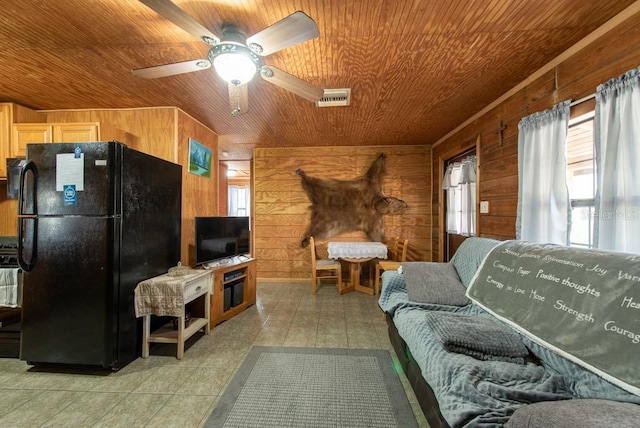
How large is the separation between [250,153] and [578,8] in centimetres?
445

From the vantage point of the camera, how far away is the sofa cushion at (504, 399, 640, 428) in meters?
0.70

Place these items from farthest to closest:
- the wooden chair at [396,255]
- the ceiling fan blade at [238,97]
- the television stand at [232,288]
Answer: the wooden chair at [396,255]
the television stand at [232,288]
the ceiling fan blade at [238,97]

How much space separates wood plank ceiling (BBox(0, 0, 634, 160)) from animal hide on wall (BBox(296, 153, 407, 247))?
4.88 feet

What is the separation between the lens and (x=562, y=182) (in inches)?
68.6

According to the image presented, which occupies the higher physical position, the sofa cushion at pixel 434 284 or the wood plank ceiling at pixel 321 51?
the wood plank ceiling at pixel 321 51

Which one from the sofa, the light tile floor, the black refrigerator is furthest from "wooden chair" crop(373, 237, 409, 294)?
the black refrigerator

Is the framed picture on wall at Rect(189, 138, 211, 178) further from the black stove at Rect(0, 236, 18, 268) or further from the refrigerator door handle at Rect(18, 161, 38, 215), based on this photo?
the black stove at Rect(0, 236, 18, 268)

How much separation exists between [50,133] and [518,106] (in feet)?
14.8

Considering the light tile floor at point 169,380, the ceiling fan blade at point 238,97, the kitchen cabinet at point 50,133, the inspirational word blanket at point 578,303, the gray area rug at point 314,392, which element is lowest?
the light tile floor at point 169,380

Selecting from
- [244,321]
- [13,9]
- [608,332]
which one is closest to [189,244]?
[244,321]

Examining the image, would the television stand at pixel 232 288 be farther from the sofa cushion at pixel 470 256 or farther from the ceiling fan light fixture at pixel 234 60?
the sofa cushion at pixel 470 256

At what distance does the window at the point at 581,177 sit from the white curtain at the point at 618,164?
24 cm

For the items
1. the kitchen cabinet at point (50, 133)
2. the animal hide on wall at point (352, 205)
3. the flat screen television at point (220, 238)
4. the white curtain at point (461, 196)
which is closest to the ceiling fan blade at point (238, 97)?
the flat screen television at point (220, 238)

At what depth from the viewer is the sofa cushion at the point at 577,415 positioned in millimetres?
695
